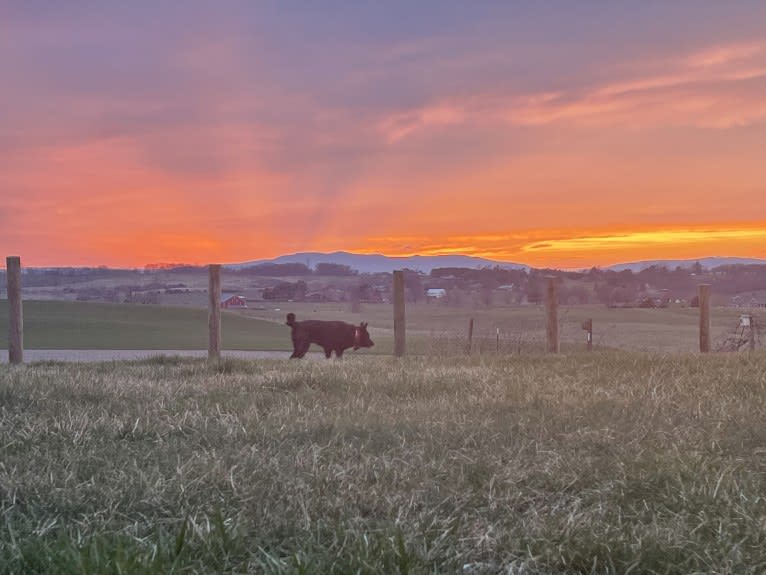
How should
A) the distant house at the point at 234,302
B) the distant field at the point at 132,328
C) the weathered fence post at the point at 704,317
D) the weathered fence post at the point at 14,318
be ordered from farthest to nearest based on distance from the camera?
the distant field at the point at 132,328 → the weathered fence post at the point at 704,317 → the distant house at the point at 234,302 → the weathered fence post at the point at 14,318

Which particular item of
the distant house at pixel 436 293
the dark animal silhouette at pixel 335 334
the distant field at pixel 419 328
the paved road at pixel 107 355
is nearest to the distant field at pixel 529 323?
the distant field at pixel 419 328

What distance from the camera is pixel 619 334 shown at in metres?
19.7

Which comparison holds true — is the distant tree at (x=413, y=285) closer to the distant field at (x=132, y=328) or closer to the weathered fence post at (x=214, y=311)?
the weathered fence post at (x=214, y=311)

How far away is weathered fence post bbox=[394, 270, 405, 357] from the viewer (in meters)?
14.5

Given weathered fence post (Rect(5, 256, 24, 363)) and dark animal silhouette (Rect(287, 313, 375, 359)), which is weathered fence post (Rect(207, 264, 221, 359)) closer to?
dark animal silhouette (Rect(287, 313, 375, 359))

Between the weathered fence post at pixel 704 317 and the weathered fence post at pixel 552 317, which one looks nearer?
the weathered fence post at pixel 552 317

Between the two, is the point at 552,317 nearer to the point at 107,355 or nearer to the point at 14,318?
the point at 107,355

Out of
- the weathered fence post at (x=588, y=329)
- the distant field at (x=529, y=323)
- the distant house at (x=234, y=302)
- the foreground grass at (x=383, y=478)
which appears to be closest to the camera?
the foreground grass at (x=383, y=478)

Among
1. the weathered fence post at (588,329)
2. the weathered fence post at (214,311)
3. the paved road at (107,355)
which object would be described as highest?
the weathered fence post at (214,311)

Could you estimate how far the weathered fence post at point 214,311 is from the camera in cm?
1387

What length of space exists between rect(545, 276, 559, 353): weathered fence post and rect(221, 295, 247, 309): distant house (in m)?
6.54

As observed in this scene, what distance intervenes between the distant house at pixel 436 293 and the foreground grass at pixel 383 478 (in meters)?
9.53

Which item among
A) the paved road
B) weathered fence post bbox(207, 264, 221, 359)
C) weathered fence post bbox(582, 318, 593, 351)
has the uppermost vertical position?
weathered fence post bbox(207, 264, 221, 359)

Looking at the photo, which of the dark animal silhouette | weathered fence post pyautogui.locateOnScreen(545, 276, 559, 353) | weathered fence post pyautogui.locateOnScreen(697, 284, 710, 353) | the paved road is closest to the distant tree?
the dark animal silhouette
